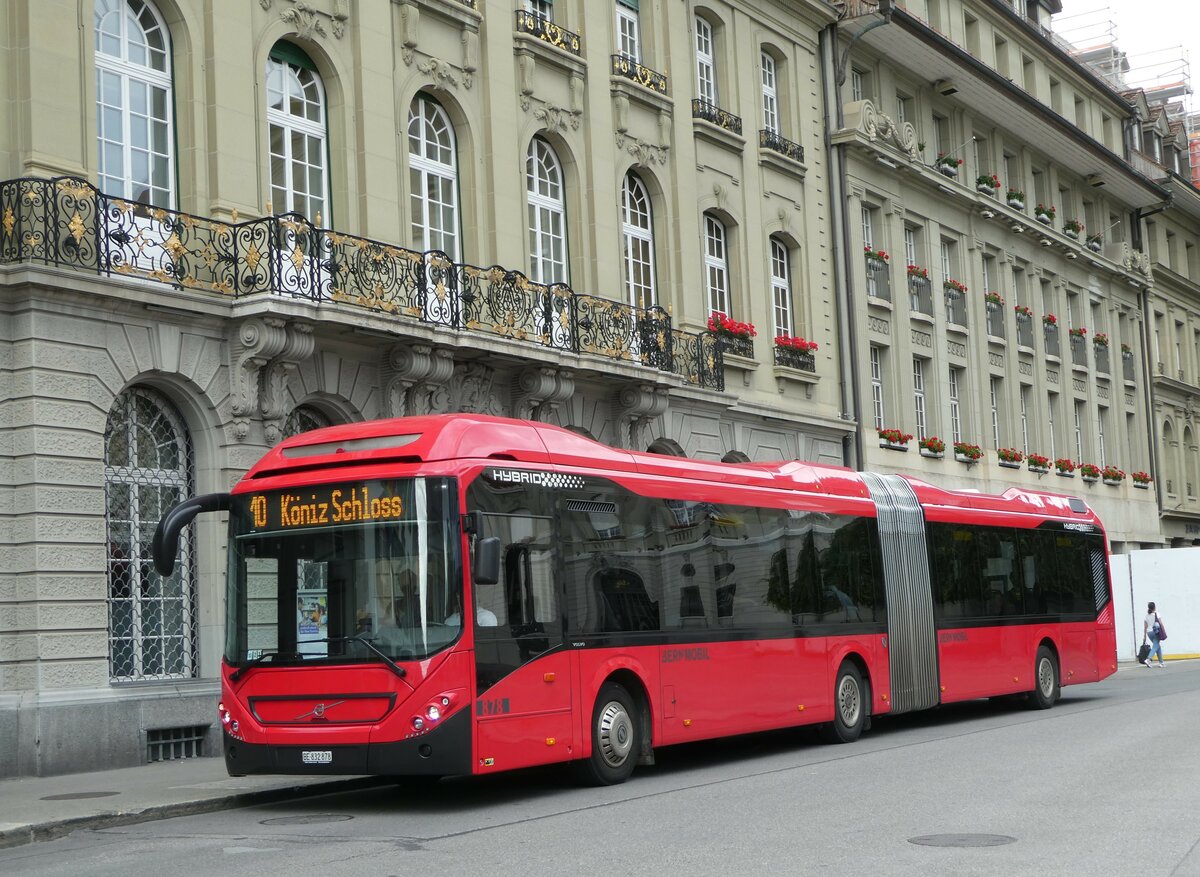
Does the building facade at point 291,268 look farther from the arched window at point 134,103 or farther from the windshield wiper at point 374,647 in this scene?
the windshield wiper at point 374,647

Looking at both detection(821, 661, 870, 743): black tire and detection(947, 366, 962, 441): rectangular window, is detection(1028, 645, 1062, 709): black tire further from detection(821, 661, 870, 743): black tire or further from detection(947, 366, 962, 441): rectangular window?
detection(947, 366, 962, 441): rectangular window

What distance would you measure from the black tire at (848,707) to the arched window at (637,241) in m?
9.30

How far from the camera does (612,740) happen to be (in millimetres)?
14320

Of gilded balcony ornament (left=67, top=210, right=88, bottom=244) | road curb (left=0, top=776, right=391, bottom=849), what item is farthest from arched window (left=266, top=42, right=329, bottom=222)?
road curb (left=0, top=776, right=391, bottom=849)

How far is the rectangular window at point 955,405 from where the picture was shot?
3841 cm

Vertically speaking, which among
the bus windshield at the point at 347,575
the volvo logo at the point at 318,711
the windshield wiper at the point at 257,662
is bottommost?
the volvo logo at the point at 318,711

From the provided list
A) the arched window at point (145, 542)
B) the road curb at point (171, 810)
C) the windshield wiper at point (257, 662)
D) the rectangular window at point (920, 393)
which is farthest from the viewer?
the rectangular window at point (920, 393)

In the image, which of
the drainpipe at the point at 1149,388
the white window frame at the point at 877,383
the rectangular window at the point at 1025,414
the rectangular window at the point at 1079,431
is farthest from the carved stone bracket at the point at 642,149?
the drainpipe at the point at 1149,388

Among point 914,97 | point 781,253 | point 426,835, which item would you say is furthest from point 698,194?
point 426,835

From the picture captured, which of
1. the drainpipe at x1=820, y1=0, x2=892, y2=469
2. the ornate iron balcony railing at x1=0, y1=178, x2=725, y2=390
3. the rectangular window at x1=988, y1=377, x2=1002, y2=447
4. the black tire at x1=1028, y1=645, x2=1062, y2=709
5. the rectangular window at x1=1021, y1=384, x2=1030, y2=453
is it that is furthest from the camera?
the rectangular window at x1=1021, y1=384, x2=1030, y2=453

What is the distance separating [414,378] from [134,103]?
462 centimetres

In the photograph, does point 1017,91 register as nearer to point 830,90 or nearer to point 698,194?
point 830,90

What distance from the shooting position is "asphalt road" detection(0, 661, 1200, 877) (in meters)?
9.26

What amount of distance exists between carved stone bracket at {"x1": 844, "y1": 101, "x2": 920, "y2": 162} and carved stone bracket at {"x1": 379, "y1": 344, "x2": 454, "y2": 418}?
15.3 meters
